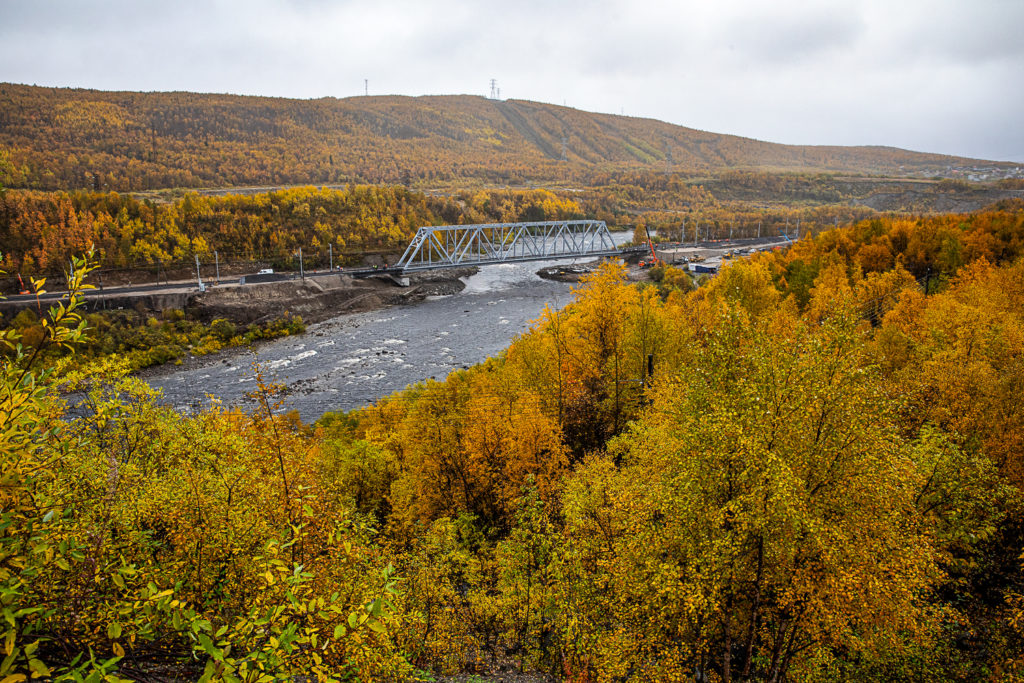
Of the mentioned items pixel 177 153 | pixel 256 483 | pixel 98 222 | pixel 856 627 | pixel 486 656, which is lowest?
pixel 486 656

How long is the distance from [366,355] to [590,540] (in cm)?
3859

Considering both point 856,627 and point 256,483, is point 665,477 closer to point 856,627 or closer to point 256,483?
point 856,627

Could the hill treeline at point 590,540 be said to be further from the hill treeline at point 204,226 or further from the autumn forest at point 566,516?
the hill treeline at point 204,226

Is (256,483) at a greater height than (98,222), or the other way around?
(98,222)

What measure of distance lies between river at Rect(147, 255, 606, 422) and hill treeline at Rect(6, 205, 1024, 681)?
17.0 m

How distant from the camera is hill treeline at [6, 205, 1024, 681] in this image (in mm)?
4777

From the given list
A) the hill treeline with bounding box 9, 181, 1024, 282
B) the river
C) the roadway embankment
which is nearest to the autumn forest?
the river

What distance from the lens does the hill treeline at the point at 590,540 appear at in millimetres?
4777

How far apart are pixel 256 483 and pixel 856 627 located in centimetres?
1091

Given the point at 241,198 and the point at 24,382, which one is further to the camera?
the point at 241,198

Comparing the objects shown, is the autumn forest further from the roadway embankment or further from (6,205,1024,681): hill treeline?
the roadway embankment

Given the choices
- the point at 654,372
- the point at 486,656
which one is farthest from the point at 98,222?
the point at 486,656

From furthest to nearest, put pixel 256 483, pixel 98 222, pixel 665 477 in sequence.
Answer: pixel 98 222, pixel 665 477, pixel 256 483

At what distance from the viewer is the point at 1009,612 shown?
12.0 m
